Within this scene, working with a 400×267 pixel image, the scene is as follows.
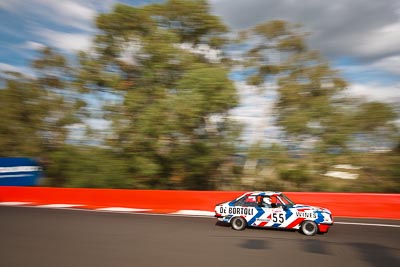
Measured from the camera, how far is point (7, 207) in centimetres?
1491

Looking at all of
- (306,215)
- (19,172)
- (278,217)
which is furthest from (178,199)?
(19,172)

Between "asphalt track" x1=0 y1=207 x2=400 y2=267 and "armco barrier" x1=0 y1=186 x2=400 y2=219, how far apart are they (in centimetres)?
73

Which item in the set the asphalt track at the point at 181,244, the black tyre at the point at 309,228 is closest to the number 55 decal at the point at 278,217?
the asphalt track at the point at 181,244

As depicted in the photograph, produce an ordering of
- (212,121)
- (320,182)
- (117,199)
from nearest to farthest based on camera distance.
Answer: (117,199) → (320,182) → (212,121)

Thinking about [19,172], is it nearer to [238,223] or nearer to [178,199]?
[178,199]

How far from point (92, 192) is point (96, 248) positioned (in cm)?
771

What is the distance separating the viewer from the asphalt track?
689 centimetres

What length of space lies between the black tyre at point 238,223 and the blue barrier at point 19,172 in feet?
49.0

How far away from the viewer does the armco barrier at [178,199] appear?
11461 mm

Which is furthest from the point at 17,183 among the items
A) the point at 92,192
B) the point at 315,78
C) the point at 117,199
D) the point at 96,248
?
the point at 315,78

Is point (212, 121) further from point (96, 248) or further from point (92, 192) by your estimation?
point (96, 248)

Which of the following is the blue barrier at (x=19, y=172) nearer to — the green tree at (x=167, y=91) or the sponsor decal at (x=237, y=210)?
the green tree at (x=167, y=91)

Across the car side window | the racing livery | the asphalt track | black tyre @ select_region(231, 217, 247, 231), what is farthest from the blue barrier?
the car side window

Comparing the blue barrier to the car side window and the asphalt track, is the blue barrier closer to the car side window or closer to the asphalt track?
the asphalt track
